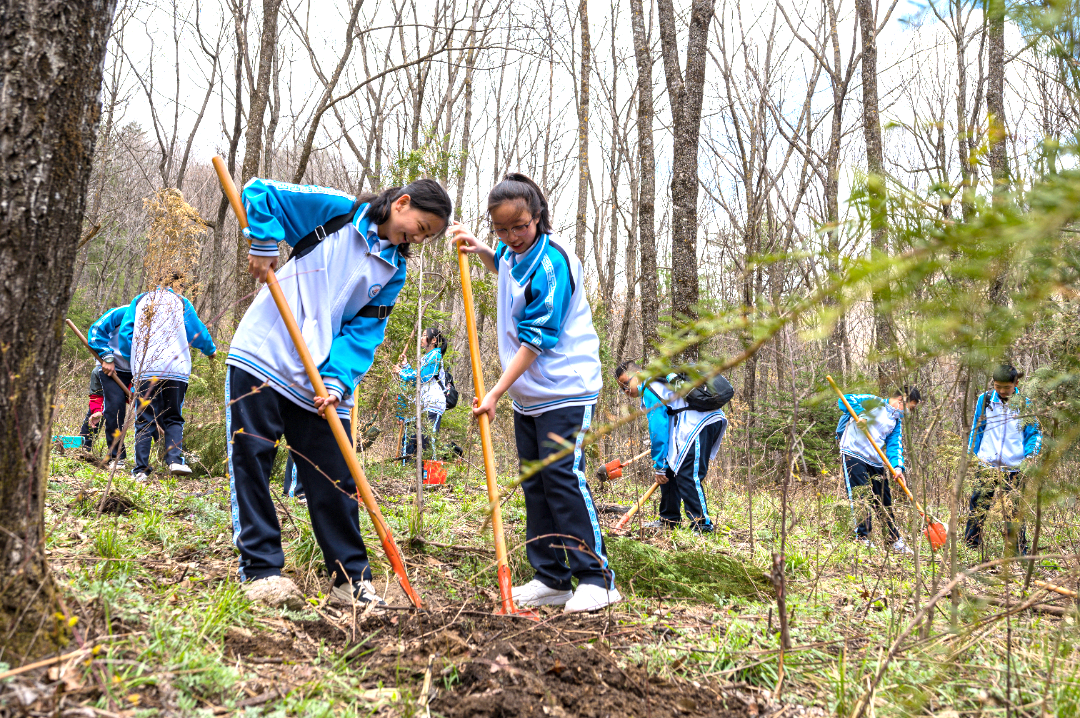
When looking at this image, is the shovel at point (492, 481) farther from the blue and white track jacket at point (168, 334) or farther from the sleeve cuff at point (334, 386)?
the blue and white track jacket at point (168, 334)

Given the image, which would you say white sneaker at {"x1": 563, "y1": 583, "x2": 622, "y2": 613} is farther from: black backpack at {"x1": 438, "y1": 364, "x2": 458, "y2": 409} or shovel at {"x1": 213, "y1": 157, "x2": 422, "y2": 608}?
black backpack at {"x1": 438, "y1": 364, "x2": 458, "y2": 409}

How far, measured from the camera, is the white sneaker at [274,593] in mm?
2668

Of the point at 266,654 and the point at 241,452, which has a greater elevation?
the point at 241,452

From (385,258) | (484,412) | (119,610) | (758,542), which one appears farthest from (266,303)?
(758,542)

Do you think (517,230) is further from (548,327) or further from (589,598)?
(589,598)

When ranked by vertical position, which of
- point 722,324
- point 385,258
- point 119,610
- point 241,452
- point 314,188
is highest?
point 314,188

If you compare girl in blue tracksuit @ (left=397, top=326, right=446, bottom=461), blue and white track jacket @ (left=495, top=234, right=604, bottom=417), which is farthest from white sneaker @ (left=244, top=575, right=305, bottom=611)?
girl in blue tracksuit @ (left=397, top=326, right=446, bottom=461)

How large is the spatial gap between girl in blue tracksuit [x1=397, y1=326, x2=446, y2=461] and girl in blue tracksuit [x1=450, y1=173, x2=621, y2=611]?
7.81 ft

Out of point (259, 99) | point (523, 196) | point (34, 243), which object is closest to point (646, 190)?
point (259, 99)

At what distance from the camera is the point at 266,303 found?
9.94 feet

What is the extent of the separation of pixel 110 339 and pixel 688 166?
5.70 metres

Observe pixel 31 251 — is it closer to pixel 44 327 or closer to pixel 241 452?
pixel 44 327

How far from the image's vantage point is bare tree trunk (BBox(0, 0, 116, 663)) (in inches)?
71.7

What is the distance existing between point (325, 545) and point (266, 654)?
32.2 inches
